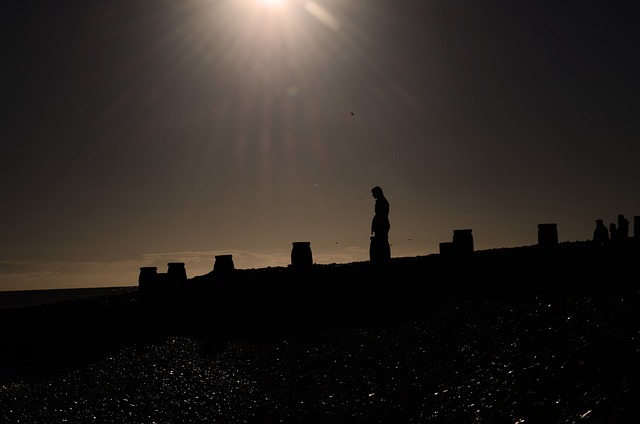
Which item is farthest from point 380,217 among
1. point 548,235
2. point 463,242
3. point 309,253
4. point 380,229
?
point 548,235

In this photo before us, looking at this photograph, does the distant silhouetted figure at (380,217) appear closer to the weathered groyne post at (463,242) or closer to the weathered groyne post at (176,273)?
the weathered groyne post at (463,242)

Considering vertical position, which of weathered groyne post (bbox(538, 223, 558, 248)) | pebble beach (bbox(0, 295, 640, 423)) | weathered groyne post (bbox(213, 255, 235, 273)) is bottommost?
pebble beach (bbox(0, 295, 640, 423))

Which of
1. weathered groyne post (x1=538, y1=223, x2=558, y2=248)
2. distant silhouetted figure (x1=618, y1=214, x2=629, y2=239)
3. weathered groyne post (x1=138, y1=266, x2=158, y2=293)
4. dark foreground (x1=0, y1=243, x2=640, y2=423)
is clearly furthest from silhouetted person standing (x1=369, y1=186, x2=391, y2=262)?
distant silhouetted figure (x1=618, y1=214, x2=629, y2=239)

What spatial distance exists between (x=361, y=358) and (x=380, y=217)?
561 cm

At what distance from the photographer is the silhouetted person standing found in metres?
15.6

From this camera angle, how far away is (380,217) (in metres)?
16.0

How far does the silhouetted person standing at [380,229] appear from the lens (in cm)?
1563

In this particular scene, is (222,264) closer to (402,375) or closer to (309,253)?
(309,253)

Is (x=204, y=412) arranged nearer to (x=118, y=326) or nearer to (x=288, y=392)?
(x=288, y=392)

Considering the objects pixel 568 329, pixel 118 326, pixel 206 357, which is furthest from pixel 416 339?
pixel 118 326

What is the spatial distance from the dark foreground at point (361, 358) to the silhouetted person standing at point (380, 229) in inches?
19.6

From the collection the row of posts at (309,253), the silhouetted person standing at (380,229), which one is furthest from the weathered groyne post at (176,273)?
the silhouetted person standing at (380,229)

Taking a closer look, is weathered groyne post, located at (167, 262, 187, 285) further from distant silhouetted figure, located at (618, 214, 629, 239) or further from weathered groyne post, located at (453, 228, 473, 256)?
distant silhouetted figure, located at (618, 214, 629, 239)

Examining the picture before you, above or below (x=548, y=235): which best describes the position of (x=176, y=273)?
below
